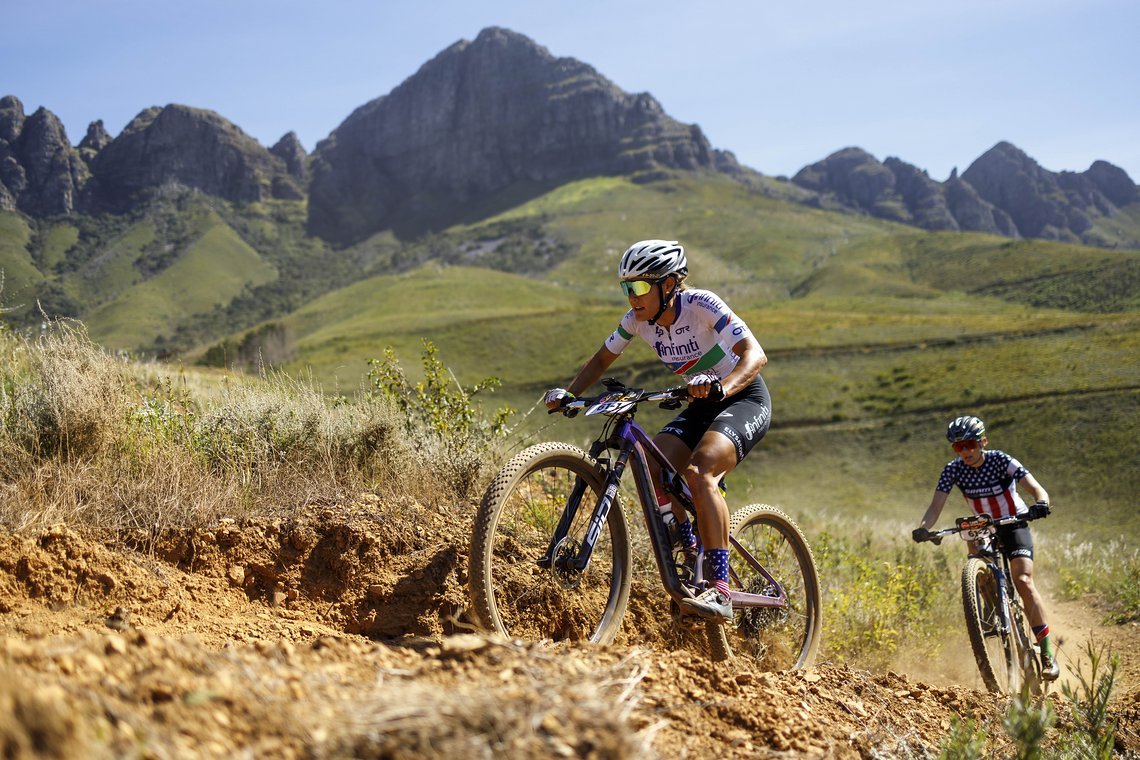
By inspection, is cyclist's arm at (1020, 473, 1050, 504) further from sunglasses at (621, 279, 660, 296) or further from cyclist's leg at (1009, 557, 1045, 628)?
sunglasses at (621, 279, 660, 296)

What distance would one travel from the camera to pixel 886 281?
12306 cm

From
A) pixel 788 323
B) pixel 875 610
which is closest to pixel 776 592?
pixel 875 610

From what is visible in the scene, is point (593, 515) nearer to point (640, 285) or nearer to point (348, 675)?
point (640, 285)

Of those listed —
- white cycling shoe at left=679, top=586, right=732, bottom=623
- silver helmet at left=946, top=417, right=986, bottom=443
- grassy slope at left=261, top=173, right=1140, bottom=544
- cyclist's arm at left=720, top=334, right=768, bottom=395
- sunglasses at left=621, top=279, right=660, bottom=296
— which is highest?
grassy slope at left=261, top=173, right=1140, bottom=544

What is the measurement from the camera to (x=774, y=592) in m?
5.69

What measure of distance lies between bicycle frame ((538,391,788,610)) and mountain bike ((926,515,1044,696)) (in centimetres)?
313

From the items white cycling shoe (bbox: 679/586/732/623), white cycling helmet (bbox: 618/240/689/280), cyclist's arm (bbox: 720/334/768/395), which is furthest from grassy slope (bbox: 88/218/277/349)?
white cycling shoe (bbox: 679/586/732/623)

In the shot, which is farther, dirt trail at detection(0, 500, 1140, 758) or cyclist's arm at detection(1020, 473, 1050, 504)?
cyclist's arm at detection(1020, 473, 1050, 504)

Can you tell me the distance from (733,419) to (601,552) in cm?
139

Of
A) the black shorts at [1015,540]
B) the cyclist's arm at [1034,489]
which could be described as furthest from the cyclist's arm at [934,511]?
the cyclist's arm at [1034,489]

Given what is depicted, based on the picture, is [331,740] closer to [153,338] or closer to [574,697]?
[574,697]

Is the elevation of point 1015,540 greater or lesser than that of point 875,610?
greater

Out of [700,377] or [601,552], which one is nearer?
[700,377]

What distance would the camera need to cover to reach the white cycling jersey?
479 centimetres
